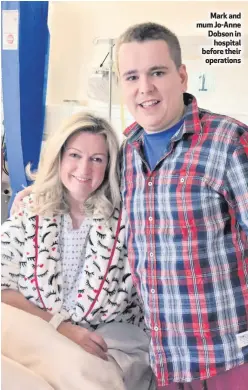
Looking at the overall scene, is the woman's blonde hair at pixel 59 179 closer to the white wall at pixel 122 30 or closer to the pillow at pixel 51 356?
the white wall at pixel 122 30

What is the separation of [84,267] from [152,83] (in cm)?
43

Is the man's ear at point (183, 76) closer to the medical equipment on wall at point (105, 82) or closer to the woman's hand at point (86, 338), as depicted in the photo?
the medical equipment on wall at point (105, 82)

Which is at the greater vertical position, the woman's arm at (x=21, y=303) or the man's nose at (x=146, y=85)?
the man's nose at (x=146, y=85)

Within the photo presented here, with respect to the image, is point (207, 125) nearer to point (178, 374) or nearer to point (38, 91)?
point (38, 91)

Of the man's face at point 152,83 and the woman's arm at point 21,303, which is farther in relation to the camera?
the woman's arm at point 21,303

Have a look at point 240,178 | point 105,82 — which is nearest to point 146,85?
point 105,82

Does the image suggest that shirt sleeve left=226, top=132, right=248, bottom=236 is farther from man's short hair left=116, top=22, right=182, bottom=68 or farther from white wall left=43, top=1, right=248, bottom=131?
man's short hair left=116, top=22, right=182, bottom=68

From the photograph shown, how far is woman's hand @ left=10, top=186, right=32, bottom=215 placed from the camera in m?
1.09

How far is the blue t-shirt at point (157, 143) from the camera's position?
983mm

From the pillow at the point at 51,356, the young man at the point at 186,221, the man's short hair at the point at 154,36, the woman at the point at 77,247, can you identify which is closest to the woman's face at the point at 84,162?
the woman at the point at 77,247

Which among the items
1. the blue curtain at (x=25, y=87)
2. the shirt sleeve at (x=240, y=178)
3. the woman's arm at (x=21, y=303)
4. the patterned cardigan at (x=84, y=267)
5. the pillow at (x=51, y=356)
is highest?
the blue curtain at (x=25, y=87)

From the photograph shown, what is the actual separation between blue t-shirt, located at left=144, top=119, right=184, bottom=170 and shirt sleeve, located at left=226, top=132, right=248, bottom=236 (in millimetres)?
144

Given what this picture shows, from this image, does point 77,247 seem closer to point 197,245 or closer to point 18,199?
point 18,199

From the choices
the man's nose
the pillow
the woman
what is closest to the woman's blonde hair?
the woman
